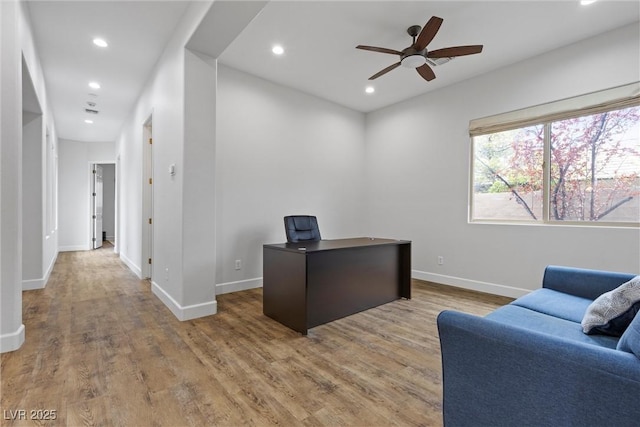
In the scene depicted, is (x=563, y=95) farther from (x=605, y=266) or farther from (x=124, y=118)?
(x=124, y=118)

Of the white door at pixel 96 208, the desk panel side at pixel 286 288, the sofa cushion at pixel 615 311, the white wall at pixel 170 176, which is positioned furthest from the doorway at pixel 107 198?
the sofa cushion at pixel 615 311

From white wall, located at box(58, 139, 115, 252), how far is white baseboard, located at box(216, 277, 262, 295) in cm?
628

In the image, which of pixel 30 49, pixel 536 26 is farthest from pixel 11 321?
pixel 536 26

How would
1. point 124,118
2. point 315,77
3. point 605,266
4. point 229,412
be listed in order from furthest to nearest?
point 124,118 → point 315,77 → point 605,266 → point 229,412

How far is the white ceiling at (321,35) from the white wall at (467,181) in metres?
0.25

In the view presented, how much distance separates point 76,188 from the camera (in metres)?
7.74

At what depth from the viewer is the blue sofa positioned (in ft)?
3.00

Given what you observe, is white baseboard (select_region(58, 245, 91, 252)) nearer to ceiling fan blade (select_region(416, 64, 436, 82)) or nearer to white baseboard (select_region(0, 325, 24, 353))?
white baseboard (select_region(0, 325, 24, 353))

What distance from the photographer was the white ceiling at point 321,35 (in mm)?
2832

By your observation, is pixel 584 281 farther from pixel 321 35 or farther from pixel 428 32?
pixel 321 35

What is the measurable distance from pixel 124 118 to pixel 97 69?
7.51 ft

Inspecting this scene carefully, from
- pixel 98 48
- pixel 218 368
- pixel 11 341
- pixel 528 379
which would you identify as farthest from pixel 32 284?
pixel 528 379

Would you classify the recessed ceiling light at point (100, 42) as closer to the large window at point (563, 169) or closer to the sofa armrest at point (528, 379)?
the sofa armrest at point (528, 379)

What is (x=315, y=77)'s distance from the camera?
436 cm
